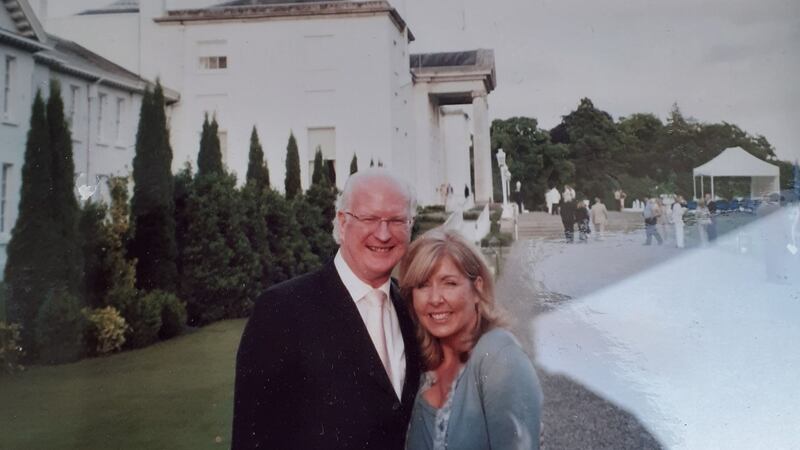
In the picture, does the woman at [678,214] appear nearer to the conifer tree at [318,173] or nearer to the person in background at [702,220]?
the person in background at [702,220]

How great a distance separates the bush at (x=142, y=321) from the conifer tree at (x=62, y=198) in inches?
7.5

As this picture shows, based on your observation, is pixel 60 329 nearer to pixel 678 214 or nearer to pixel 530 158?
pixel 530 158

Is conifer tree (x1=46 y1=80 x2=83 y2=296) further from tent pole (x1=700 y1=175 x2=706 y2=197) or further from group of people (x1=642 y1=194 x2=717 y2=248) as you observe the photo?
tent pole (x1=700 y1=175 x2=706 y2=197)

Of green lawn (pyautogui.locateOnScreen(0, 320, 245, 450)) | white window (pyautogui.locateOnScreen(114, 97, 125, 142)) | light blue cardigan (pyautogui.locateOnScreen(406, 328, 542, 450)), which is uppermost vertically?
white window (pyautogui.locateOnScreen(114, 97, 125, 142))

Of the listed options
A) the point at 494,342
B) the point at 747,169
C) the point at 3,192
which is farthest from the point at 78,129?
the point at 747,169

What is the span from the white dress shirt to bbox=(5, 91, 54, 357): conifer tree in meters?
0.99

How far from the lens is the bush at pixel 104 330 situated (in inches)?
77.6

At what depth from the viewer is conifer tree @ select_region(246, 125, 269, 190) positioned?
7.29 feet

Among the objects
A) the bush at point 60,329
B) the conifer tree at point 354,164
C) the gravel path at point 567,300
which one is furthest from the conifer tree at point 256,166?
the gravel path at point 567,300

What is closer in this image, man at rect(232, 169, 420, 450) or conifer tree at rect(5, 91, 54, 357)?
man at rect(232, 169, 420, 450)

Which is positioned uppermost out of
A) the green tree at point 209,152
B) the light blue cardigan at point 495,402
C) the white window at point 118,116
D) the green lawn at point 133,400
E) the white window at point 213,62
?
the white window at point 213,62

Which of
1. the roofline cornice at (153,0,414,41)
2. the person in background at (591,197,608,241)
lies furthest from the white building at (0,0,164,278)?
the person in background at (591,197,608,241)

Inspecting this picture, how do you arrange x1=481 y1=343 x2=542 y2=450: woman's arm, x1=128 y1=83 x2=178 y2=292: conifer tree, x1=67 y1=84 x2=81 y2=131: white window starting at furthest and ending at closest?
1. x1=128 y1=83 x2=178 y2=292: conifer tree
2. x1=67 y1=84 x2=81 y2=131: white window
3. x1=481 y1=343 x2=542 y2=450: woman's arm

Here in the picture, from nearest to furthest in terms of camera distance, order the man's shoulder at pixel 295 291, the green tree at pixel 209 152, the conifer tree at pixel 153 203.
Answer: the man's shoulder at pixel 295 291, the conifer tree at pixel 153 203, the green tree at pixel 209 152
